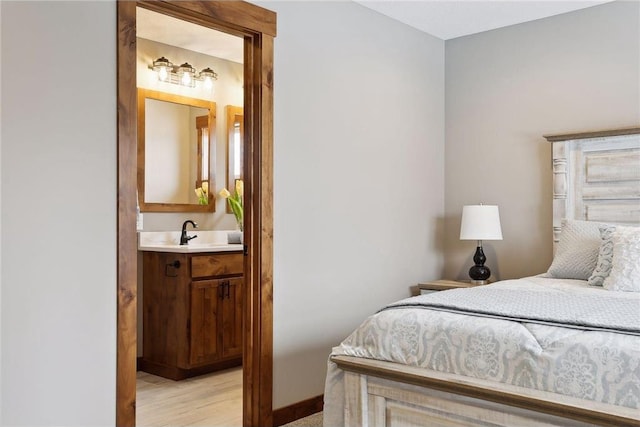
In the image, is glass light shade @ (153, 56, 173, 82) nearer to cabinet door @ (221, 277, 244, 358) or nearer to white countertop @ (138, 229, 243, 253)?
white countertop @ (138, 229, 243, 253)

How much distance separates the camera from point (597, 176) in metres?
3.96

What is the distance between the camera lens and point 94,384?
2.48m

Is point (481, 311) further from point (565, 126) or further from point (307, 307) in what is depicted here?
point (565, 126)

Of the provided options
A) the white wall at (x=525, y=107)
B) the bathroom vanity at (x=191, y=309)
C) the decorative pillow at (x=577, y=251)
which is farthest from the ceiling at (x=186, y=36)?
the decorative pillow at (x=577, y=251)

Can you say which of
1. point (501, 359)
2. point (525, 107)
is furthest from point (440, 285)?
point (501, 359)

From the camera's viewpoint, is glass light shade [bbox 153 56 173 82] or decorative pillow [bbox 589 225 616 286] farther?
glass light shade [bbox 153 56 173 82]

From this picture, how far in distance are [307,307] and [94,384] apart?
133 cm

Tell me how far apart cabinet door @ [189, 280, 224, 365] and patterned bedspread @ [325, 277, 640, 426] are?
1.79 m

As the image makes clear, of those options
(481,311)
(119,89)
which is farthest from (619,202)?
(119,89)

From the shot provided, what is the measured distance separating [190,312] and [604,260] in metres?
2.58

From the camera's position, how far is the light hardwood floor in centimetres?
336

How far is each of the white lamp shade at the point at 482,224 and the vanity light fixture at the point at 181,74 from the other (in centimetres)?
232

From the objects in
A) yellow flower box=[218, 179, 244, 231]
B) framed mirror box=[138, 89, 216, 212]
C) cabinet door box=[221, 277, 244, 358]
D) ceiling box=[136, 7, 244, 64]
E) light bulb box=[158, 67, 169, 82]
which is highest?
ceiling box=[136, 7, 244, 64]

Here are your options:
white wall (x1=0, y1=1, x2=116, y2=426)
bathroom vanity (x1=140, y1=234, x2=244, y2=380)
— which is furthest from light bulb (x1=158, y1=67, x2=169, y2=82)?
white wall (x1=0, y1=1, x2=116, y2=426)
